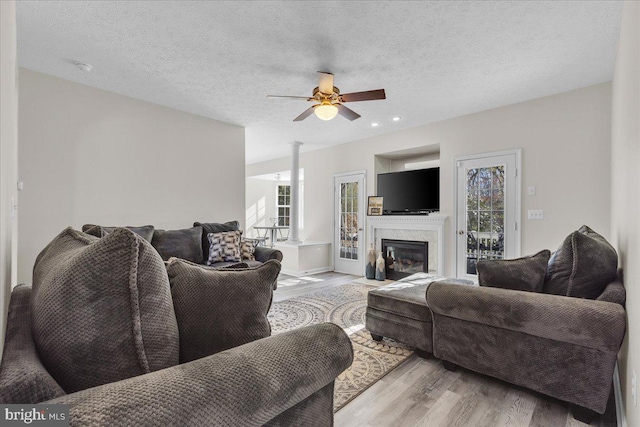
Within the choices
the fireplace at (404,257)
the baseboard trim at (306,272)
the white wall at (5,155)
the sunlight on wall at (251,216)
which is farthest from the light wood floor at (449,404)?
the sunlight on wall at (251,216)

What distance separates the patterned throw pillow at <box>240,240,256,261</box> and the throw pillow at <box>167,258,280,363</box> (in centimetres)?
293

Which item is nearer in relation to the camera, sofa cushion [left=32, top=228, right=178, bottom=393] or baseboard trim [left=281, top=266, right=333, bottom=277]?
sofa cushion [left=32, top=228, right=178, bottom=393]

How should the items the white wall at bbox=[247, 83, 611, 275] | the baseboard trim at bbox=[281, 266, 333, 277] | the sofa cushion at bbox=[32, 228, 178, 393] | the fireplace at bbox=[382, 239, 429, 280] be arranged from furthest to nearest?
1. the baseboard trim at bbox=[281, 266, 333, 277]
2. the fireplace at bbox=[382, 239, 429, 280]
3. the white wall at bbox=[247, 83, 611, 275]
4. the sofa cushion at bbox=[32, 228, 178, 393]

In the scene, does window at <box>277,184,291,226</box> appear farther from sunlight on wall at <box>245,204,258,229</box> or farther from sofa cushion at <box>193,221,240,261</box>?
sofa cushion at <box>193,221,240,261</box>

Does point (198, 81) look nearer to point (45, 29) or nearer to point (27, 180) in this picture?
point (45, 29)

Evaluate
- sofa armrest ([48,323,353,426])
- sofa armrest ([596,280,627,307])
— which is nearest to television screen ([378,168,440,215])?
sofa armrest ([596,280,627,307])

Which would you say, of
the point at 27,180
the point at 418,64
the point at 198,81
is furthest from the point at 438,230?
the point at 27,180

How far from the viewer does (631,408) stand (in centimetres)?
137

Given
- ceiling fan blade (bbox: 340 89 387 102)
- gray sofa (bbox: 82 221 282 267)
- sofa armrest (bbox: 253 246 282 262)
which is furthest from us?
sofa armrest (bbox: 253 246 282 262)

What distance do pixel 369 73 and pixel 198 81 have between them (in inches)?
71.2

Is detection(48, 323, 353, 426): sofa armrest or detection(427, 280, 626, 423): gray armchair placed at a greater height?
detection(48, 323, 353, 426): sofa armrest

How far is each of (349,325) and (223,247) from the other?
1805mm

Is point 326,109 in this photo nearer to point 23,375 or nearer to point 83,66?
point 83,66

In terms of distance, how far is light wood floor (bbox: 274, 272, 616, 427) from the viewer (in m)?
1.65
